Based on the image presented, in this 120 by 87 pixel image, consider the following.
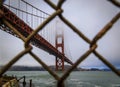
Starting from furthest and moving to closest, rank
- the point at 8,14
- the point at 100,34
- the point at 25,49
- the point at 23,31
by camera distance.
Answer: the point at 23,31, the point at 8,14, the point at 25,49, the point at 100,34

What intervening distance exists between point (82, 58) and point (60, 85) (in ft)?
0.45

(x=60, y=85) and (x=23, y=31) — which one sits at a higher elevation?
(x=23, y=31)

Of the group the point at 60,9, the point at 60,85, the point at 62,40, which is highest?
the point at 62,40

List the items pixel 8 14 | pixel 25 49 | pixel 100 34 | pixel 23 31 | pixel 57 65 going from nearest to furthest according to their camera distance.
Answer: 1. pixel 100 34
2. pixel 25 49
3. pixel 8 14
4. pixel 23 31
5. pixel 57 65

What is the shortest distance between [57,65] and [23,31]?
3303cm

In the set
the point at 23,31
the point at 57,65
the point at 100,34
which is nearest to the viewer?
the point at 100,34

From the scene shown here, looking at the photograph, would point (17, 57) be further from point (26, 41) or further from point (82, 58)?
point (82, 58)

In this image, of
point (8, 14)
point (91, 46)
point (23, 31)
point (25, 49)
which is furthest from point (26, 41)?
point (23, 31)

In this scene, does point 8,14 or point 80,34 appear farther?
point 8,14

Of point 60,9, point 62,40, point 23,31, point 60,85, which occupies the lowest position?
point 60,85

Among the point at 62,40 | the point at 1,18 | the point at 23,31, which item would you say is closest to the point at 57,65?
the point at 62,40

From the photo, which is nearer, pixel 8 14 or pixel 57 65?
A: pixel 8 14

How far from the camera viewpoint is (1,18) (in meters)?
1.11

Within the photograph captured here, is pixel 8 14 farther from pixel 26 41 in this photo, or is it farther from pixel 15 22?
pixel 26 41
